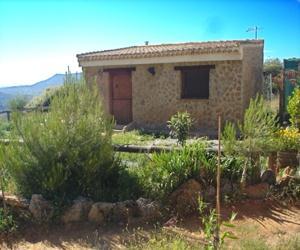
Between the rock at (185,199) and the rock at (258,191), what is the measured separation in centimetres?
86

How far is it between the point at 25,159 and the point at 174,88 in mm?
9848

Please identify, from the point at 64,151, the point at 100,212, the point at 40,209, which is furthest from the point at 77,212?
the point at 64,151

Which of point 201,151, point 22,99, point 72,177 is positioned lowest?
point 72,177

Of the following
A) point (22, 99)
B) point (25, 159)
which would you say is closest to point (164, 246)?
point (25, 159)

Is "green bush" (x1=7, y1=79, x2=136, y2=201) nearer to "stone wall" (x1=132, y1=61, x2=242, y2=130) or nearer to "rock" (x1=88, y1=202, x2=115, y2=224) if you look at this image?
"rock" (x1=88, y1=202, x2=115, y2=224)

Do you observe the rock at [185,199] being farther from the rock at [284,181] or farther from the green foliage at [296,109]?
the green foliage at [296,109]

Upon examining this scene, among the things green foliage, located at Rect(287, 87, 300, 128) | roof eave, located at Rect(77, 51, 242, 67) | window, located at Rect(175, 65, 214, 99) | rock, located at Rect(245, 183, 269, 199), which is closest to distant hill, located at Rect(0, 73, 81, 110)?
roof eave, located at Rect(77, 51, 242, 67)

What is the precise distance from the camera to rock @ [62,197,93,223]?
547 centimetres

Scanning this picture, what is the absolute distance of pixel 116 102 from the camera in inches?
666

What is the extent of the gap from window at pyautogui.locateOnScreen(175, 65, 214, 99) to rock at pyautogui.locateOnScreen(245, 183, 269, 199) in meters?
9.13

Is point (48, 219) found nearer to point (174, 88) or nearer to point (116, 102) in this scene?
point (174, 88)

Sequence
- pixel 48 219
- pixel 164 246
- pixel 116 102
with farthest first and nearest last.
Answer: pixel 116 102, pixel 48 219, pixel 164 246

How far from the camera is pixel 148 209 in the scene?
5441mm

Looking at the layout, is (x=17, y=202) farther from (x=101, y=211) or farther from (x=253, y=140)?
(x=253, y=140)
